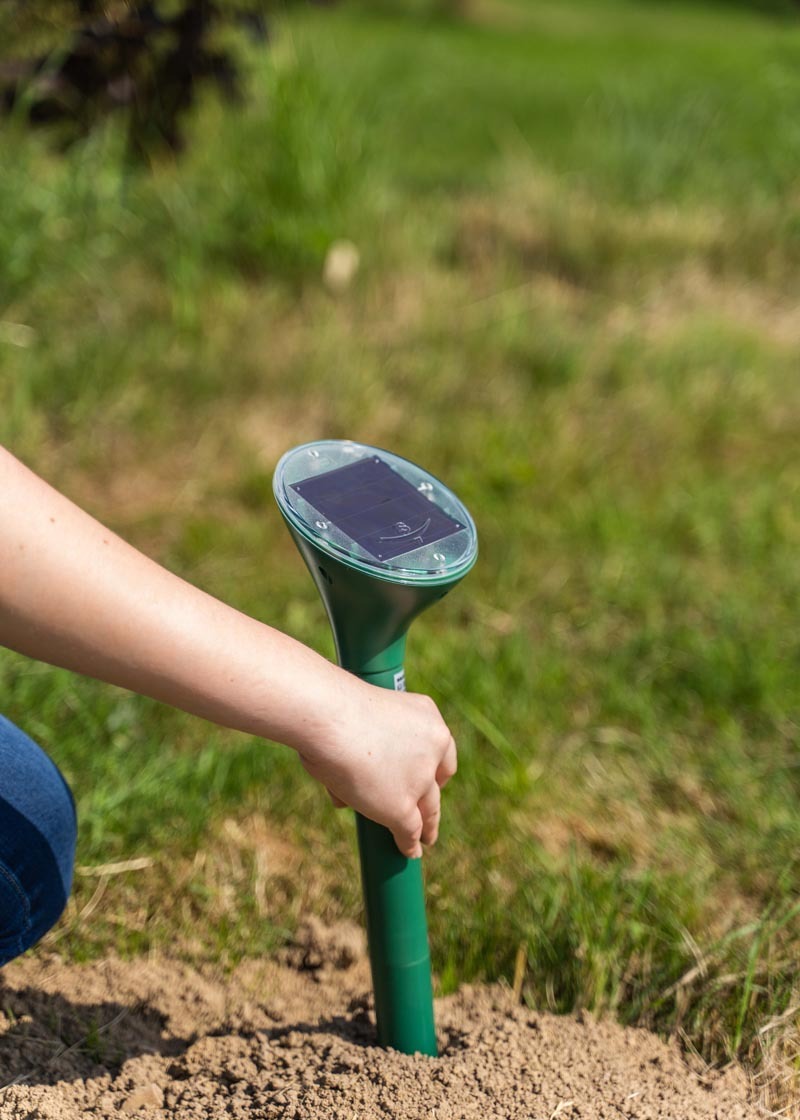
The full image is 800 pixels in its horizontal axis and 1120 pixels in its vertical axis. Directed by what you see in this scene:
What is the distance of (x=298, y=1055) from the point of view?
1.56 metres

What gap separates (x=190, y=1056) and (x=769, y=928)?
83cm

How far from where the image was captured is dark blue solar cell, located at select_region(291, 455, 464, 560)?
131 cm

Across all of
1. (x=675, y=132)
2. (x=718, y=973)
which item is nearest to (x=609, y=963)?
(x=718, y=973)

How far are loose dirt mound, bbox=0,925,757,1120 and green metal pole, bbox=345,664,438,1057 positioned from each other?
37mm

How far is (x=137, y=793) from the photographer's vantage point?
6.84 feet

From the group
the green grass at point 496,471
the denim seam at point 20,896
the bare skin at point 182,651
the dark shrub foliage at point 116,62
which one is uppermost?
the bare skin at point 182,651

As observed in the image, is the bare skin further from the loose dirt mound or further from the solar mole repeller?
the loose dirt mound

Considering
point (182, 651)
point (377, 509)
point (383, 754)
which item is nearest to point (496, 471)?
point (377, 509)

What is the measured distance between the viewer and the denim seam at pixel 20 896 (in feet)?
4.79

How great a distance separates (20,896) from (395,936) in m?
0.47

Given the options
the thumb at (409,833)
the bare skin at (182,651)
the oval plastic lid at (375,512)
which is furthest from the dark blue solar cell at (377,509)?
the thumb at (409,833)

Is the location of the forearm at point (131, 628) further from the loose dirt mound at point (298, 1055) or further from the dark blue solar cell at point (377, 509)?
the loose dirt mound at point (298, 1055)

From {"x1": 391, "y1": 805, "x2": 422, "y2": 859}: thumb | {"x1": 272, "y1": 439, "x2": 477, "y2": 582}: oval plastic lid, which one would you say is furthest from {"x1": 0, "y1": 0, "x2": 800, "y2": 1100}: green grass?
{"x1": 272, "y1": 439, "x2": 477, "y2": 582}: oval plastic lid

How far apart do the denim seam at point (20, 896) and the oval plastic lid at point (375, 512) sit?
1.88 ft
